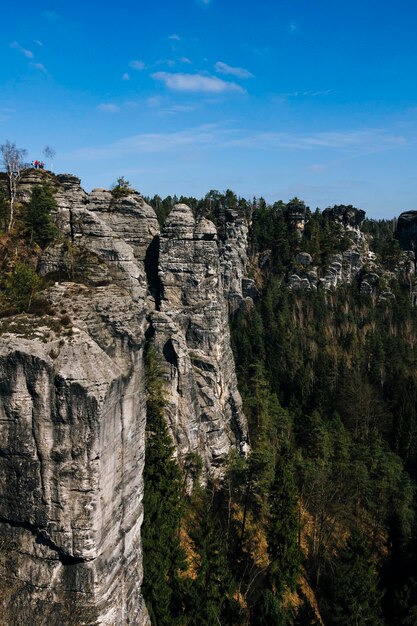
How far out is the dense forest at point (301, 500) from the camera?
25.5 metres

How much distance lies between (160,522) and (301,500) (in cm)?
1850

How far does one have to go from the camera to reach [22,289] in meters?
19.0

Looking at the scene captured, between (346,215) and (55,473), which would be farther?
(346,215)

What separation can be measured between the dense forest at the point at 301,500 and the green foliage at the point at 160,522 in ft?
0.23

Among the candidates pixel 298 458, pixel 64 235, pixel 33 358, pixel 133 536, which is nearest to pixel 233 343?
pixel 298 458

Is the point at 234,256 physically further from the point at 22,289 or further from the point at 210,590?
the point at 22,289

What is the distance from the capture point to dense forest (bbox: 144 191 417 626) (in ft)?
83.7

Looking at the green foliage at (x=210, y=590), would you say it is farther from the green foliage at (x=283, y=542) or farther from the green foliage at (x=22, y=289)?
the green foliage at (x=22, y=289)

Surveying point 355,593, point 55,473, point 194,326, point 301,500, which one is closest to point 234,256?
point 194,326

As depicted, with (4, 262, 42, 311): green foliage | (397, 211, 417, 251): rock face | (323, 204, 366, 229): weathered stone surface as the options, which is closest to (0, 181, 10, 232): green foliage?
(4, 262, 42, 311): green foliage

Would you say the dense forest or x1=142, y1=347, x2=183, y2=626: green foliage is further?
→ the dense forest

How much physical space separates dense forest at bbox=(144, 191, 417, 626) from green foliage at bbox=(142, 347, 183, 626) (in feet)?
0.23

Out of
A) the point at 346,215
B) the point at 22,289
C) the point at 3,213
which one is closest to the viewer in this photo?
the point at 22,289

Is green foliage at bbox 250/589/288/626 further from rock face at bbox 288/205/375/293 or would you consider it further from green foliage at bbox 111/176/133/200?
rock face at bbox 288/205/375/293
